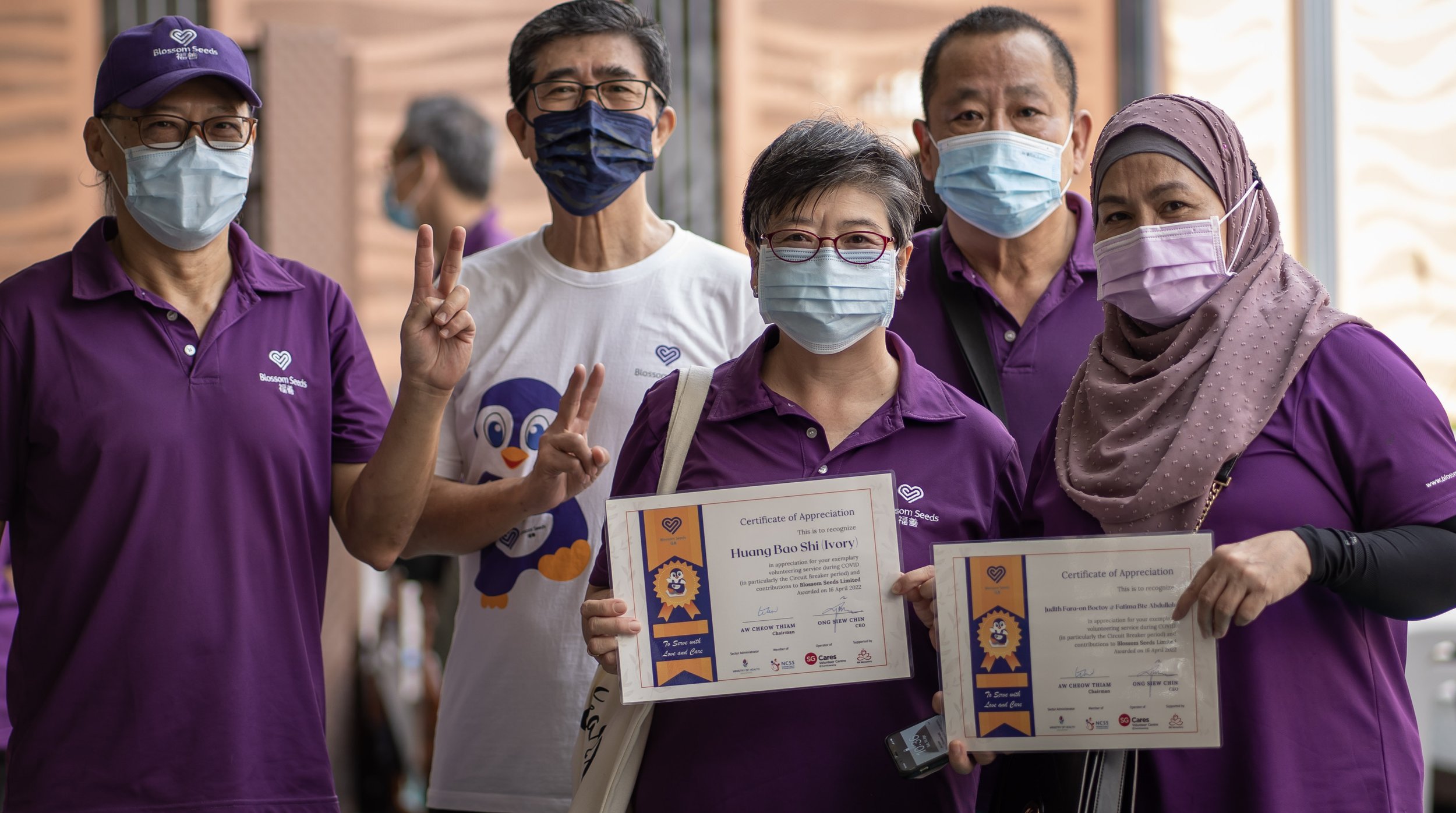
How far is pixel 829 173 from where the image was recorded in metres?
2.00

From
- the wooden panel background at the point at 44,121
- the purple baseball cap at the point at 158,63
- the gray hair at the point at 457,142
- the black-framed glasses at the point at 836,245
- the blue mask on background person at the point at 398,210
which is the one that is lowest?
the black-framed glasses at the point at 836,245

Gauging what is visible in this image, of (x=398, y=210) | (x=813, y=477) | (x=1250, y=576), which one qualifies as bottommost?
(x=1250, y=576)

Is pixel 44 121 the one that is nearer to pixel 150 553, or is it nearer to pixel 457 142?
pixel 457 142

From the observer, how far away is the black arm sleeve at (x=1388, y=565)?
5.33ft

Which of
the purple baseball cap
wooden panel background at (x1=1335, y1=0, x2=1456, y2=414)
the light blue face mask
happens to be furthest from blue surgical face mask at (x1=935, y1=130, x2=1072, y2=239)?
wooden panel background at (x1=1335, y1=0, x2=1456, y2=414)

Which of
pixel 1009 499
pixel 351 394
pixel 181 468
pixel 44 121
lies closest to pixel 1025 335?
pixel 1009 499

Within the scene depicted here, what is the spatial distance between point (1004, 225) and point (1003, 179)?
89 millimetres

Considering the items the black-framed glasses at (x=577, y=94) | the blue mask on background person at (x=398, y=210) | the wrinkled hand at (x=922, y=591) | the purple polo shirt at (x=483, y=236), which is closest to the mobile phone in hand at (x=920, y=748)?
the wrinkled hand at (x=922, y=591)

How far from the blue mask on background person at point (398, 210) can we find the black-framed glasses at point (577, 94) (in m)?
2.20

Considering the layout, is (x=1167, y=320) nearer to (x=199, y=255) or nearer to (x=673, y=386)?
(x=673, y=386)

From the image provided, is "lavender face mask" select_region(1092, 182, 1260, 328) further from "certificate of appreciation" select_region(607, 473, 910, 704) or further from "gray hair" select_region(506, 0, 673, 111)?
"gray hair" select_region(506, 0, 673, 111)

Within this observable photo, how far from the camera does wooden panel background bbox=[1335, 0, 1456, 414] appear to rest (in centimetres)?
595

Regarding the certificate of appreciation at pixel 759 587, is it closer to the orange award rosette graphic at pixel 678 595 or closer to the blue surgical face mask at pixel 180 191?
the orange award rosette graphic at pixel 678 595

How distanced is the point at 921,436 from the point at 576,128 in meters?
0.95
